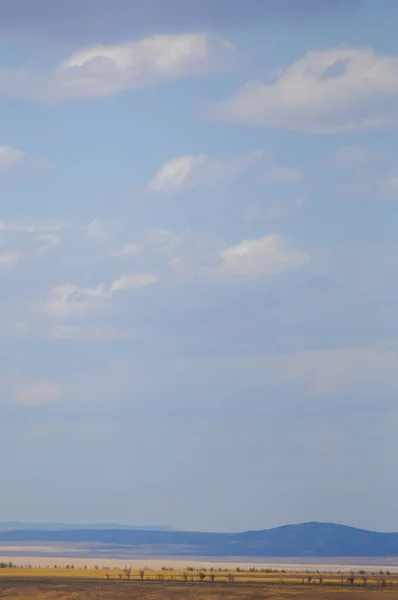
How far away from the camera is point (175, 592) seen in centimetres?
8800

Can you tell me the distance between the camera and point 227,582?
103812 mm

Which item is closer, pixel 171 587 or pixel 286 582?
pixel 171 587

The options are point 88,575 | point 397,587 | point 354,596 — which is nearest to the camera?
point 354,596

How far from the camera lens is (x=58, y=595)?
3386 inches

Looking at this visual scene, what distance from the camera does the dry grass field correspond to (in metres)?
84.8

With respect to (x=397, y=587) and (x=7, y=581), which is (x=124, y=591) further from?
(x=397, y=587)

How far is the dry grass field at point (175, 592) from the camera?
8475cm

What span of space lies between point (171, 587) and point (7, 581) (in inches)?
551

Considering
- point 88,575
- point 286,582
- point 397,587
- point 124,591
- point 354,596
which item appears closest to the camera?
point 354,596

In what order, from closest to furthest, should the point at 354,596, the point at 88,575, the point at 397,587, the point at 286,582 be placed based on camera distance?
the point at 354,596 < the point at 397,587 < the point at 286,582 < the point at 88,575

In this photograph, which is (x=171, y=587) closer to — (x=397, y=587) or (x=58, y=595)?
(x=58, y=595)

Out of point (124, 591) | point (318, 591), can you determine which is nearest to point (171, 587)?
point (124, 591)

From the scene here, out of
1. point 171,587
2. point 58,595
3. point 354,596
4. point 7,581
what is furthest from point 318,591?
point 7,581

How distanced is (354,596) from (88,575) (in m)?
40.6
